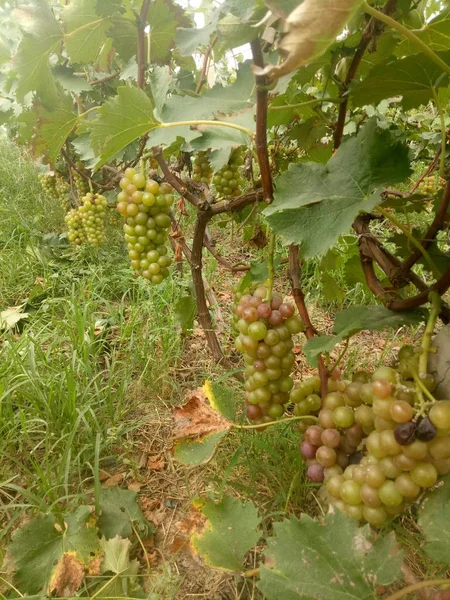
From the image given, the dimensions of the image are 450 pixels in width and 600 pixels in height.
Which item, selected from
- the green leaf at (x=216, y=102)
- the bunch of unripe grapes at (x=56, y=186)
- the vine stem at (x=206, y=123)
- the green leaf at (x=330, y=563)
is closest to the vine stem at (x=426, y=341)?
the green leaf at (x=330, y=563)

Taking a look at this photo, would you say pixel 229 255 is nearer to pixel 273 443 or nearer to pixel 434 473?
pixel 273 443

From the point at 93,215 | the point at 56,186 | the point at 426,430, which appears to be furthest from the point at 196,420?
the point at 56,186

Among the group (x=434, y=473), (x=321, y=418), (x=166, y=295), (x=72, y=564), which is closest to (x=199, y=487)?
(x=72, y=564)

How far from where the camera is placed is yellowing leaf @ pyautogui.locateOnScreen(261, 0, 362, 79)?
1.69 feet

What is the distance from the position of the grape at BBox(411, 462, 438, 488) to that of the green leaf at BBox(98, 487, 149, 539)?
3.01 ft

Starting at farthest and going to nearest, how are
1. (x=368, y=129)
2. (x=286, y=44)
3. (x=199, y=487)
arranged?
(x=199, y=487), (x=368, y=129), (x=286, y=44)

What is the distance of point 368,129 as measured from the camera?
872 mm

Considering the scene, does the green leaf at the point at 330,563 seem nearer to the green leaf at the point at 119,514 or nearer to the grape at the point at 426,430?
the grape at the point at 426,430

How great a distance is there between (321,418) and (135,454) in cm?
→ 95

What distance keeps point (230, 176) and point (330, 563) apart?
129 centimetres

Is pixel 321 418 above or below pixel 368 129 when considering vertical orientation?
below

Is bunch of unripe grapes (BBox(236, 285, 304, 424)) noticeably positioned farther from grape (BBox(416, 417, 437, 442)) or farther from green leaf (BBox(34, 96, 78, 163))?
green leaf (BBox(34, 96, 78, 163))

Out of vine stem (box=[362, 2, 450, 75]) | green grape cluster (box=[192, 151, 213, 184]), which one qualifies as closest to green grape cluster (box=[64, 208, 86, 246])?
green grape cluster (box=[192, 151, 213, 184])

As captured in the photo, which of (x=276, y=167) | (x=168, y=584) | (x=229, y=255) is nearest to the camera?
(x=168, y=584)
